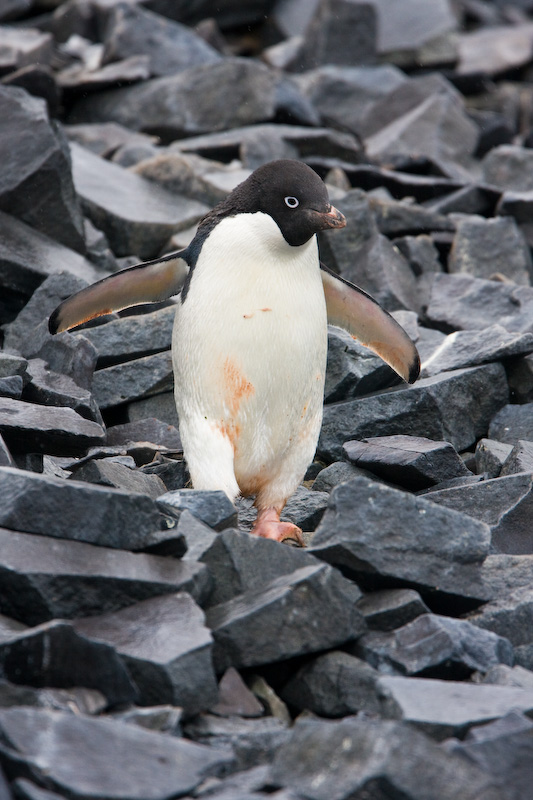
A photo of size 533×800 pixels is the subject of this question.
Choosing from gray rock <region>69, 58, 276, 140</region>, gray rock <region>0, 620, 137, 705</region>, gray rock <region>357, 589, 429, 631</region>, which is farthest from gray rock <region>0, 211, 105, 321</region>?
gray rock <region>69, 58, 276, 140</region>

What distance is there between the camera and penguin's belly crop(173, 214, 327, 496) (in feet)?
15.2

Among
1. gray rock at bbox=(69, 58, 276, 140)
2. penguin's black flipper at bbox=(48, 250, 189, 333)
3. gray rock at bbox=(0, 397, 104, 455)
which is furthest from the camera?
gray rock at bbox=(69, 58, 276, 140)

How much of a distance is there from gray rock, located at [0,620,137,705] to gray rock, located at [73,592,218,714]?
0.06m

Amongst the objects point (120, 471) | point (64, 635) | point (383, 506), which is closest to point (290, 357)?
point (120, 471)

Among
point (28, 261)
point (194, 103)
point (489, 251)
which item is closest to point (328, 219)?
point (28, 261)

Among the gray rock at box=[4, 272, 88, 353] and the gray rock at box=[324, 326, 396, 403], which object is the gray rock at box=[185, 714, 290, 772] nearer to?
the gray rock at box=[324, 326, 396, 403]

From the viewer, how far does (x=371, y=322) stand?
5.51 m

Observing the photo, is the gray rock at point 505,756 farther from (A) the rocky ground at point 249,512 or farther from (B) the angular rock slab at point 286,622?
(B) the angular rock slab at point 286,622

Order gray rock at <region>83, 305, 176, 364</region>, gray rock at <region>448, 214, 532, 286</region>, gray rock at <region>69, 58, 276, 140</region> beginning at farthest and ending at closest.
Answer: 1. gray rock at <region>69, 58, 276, 140</region>
2. gray rock at <region>448, 214, 532, 286</region>
3. gray rock at <region>83, 305, 176, 364</region>

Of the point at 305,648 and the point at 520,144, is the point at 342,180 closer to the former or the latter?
the point at 520,144

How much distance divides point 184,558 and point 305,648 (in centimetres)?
56

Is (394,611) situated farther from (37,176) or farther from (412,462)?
(37,176)

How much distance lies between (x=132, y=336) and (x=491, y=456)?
2.20 meters

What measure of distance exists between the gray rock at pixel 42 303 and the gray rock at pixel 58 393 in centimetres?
81
